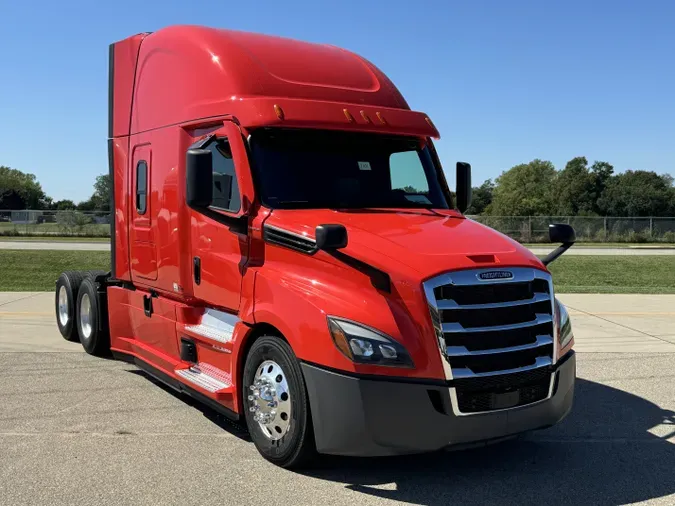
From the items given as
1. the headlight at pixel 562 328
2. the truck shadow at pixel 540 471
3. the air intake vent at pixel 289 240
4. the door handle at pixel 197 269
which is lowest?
the truck shadow at pixel 540 471

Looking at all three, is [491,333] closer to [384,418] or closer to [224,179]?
[384,418]

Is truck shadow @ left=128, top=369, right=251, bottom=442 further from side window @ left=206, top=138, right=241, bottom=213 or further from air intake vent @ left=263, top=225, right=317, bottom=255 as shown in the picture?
side window @ left=206, top=138, right=241, bottom=213

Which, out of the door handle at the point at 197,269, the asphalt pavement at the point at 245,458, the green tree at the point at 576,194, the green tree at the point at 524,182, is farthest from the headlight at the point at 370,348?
the green tree at the point at 524,182

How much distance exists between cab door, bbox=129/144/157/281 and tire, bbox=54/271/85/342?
217cm

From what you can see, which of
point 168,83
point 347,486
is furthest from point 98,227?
point 347,486

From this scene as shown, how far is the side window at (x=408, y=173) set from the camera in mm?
5672

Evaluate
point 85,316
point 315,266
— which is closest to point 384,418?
point 315,266

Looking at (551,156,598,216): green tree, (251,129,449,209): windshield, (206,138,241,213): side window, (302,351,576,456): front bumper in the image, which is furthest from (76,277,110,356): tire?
(551,156,598,216): green tree

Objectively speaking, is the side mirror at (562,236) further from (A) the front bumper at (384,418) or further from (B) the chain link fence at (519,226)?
(B) the chain link fence at (519,226)

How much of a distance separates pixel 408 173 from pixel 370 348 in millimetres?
2134

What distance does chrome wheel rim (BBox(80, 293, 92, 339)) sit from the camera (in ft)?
27.0

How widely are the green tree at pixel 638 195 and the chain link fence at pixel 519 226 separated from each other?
118 feet

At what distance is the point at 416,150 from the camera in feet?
19.4

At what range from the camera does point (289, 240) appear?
186 inches
